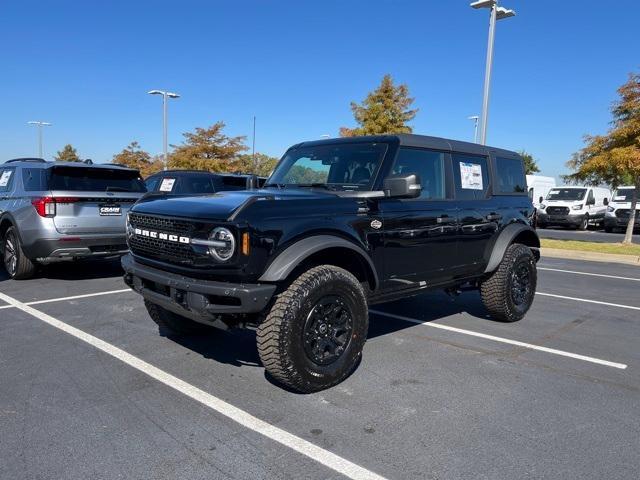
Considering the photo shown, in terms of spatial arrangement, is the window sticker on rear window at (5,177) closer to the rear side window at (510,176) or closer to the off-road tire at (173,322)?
the off-road tire at (173,322)

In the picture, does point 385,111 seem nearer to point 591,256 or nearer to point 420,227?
point 591,256

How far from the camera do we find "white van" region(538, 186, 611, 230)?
874 inches

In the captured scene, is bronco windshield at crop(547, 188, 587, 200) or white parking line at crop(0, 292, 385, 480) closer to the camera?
white parking line at crop(0, 292, 385, 480)

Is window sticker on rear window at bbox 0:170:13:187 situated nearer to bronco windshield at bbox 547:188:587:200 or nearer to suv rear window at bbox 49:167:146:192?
suv rear window at bbox 49:167:146:192

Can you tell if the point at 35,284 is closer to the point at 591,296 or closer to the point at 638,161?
the point at 591,296

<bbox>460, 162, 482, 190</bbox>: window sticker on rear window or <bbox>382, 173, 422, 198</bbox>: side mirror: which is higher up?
<bbox>460, 162, 482, 190</bbox>: window sticker on rear window

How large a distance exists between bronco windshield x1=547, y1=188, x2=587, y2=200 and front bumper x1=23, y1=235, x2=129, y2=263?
70.4ft

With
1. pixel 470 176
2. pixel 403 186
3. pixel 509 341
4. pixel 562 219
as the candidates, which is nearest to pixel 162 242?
pixel 403 186

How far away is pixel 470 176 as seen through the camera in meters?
5.12

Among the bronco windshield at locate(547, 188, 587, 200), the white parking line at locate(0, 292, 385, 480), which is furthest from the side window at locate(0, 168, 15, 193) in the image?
the bronco windshield at locate(547, 188, 587, 200)

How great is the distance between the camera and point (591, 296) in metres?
7.39

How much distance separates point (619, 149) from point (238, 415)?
13602 millimetres

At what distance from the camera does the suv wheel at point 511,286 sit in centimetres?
534

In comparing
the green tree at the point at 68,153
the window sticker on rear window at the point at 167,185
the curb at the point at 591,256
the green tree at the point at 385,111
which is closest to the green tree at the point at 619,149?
the curb at the point at 591,256
